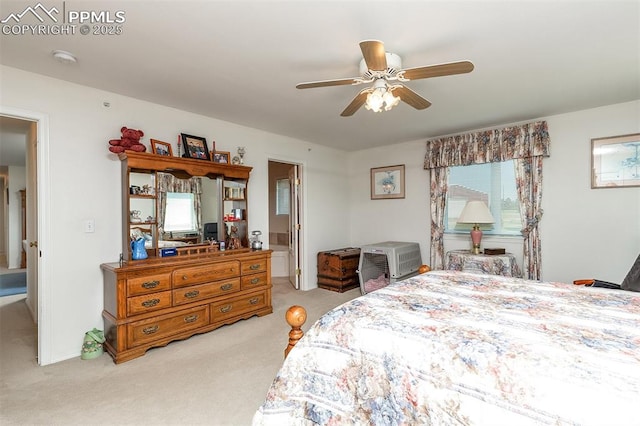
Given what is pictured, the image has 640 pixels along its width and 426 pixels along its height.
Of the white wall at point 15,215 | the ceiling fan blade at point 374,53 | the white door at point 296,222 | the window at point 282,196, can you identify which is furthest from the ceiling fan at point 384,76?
the white wall at point 15,215

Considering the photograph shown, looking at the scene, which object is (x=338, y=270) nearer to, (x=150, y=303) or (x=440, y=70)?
(x=150, y=303)

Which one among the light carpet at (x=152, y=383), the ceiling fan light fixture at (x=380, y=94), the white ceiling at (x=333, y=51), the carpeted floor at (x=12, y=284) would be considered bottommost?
the light carpet at (x=152, y=383)

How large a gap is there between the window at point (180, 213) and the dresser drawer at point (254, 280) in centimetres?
84

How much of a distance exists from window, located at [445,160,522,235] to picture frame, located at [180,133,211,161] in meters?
3.51

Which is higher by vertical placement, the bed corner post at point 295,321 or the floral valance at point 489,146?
the floral valance at point 489,146

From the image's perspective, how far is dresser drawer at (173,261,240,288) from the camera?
2.88 metres

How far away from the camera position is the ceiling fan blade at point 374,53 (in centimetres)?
154

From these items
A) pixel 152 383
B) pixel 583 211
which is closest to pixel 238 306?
pixel 152 383

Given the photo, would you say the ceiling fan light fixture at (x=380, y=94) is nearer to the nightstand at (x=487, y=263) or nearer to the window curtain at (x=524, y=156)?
the nightstand at (x=487, y=263)

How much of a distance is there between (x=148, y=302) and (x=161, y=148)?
1585 mm

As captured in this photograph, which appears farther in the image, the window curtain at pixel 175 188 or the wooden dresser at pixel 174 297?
the window curtain at pixel 175 188

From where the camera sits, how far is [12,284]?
531 cm

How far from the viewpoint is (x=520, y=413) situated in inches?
37.6

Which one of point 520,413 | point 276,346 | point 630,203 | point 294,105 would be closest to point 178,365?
point 276,346
